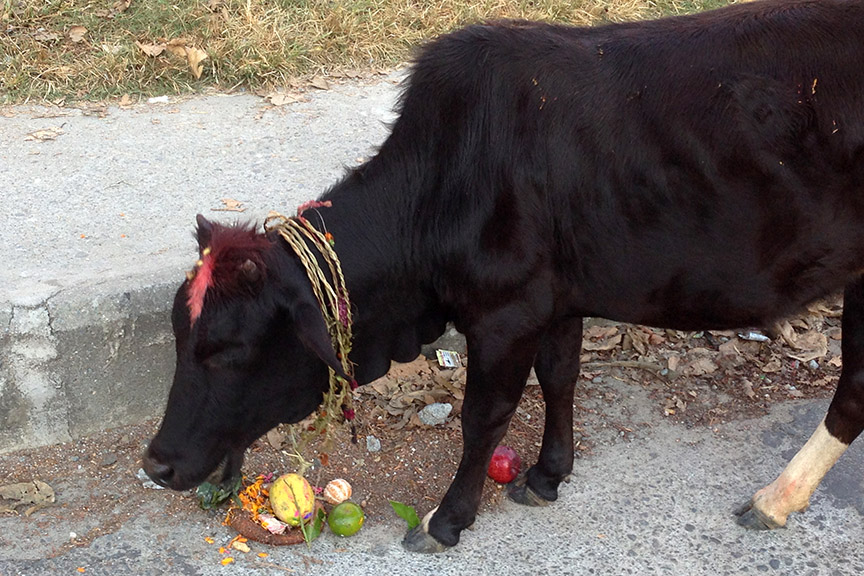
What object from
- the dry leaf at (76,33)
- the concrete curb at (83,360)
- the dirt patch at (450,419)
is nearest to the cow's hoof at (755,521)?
the dirt patch at (450,419)

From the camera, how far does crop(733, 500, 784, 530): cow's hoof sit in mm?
3320

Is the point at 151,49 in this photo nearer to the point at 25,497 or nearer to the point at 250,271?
the point at 25,497

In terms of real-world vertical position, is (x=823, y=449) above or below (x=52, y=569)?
above

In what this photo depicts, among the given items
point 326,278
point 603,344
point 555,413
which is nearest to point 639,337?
point 603,344

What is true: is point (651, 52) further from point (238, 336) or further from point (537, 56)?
point (238, 336)

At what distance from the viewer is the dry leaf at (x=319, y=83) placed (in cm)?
545

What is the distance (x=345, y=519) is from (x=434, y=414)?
70 centimetres

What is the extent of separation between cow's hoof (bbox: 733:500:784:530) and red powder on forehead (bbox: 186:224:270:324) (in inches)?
73.6

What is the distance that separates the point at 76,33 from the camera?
220 inches

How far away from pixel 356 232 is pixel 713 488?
1.64 meters

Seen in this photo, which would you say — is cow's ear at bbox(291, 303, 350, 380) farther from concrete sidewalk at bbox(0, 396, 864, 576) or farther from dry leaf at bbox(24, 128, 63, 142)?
dry leaf at bbox(24, 128, 63, 142)

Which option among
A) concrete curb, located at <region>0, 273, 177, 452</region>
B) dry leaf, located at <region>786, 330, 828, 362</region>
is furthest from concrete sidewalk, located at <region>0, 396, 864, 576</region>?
dry leaf, located at <region>786, 330, 828, 362</region>

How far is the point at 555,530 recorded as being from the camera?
3328 millimetres

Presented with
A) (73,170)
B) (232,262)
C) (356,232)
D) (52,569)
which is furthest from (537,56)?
(73,170)
